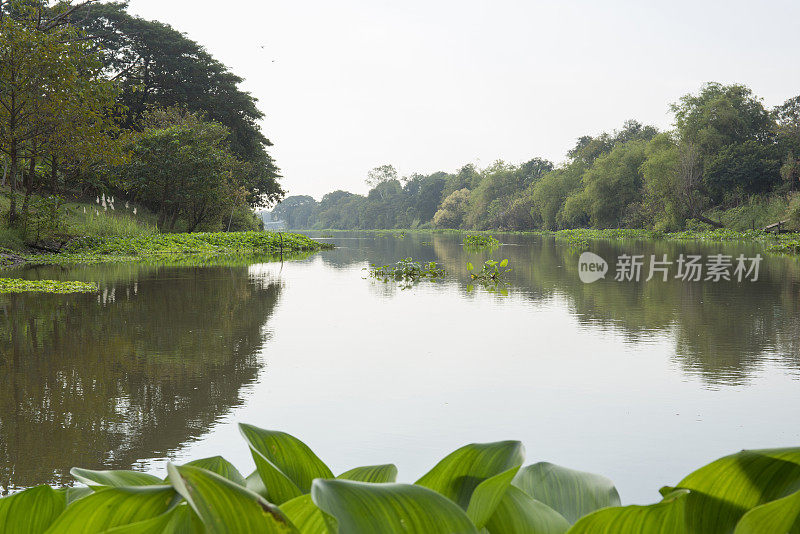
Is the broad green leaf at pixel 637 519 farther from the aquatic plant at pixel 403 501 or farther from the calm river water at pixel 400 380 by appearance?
the calm river water at pixel 400 380

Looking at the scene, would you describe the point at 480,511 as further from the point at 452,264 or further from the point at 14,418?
the point at 452,264

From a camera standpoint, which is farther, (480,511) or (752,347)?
(752,347)

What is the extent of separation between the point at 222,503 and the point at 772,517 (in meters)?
0.58

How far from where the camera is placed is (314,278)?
13.1 m

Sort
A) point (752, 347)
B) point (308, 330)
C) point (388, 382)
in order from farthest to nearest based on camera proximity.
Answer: point (308, 330) → point (752, 347) → point (388, 382)

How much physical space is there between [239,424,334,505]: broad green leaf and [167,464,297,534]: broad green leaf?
0.23 metres

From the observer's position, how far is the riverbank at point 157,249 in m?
15.3

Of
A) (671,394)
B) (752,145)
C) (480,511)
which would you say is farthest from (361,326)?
(752,145)

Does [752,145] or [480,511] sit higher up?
[752,145]

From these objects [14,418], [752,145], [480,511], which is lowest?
[14,418]

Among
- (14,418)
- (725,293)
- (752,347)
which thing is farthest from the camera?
(725,293)

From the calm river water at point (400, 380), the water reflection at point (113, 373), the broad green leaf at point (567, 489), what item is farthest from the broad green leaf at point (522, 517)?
the water reflection at point (113, 373)

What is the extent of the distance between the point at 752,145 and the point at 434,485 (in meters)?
45.4

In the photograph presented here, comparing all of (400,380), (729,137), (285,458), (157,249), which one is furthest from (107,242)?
(729,137)
